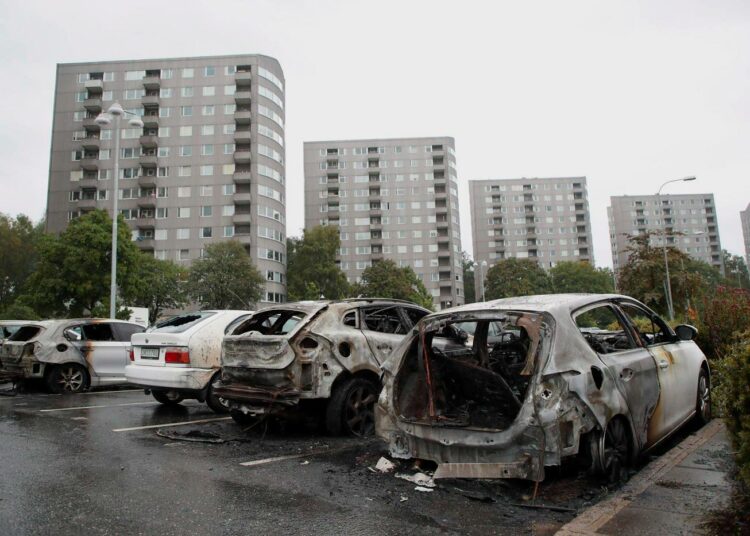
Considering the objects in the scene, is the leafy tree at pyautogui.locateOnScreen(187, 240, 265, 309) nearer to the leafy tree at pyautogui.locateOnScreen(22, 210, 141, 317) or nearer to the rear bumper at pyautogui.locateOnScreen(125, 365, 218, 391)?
the leafy tree at pyautogui.locateOnScreen(22, 210, 141, 317)

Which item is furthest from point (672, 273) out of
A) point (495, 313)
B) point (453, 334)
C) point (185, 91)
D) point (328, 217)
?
point (328, 217)

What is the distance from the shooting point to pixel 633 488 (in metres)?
4.09

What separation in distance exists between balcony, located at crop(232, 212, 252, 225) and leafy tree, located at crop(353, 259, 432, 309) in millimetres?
15888

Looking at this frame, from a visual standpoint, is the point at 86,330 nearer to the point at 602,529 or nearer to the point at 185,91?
the point at 602,529

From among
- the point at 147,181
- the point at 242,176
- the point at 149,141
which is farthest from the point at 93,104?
the point at 242,176

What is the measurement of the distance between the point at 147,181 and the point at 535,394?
67.0 m

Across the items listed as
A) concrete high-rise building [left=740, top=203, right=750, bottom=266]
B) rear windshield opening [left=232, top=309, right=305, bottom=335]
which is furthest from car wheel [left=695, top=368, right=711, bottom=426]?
concrete high-rise building [left=740, top=203, right=750, bottom=266]

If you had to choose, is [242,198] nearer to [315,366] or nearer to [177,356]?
Result: [177,356]

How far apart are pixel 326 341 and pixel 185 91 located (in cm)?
6824

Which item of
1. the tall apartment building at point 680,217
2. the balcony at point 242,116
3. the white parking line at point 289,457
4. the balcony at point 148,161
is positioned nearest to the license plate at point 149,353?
the white parking line at point 289,457

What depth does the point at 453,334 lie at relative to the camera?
662 cm

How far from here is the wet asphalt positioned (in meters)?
3.50

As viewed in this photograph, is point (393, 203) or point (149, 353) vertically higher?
point (393, 203)

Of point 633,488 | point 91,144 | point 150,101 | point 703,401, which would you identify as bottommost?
point 633,488
